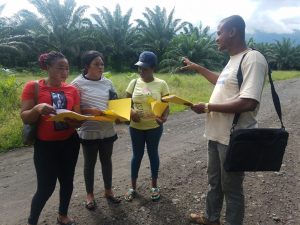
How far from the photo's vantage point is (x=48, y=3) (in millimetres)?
32875

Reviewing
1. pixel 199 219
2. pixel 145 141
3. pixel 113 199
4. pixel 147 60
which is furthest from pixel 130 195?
pixel 147 60

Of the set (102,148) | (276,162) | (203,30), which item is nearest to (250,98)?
(276,162)

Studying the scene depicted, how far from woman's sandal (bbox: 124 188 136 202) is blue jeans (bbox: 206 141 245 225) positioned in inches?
41.5

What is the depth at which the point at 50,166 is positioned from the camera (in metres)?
3.14

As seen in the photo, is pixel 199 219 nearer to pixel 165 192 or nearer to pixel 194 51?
pixel 165 192

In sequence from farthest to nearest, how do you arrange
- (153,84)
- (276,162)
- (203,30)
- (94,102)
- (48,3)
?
(203,30), (48,3), (153,84), (94,102), (276,162)

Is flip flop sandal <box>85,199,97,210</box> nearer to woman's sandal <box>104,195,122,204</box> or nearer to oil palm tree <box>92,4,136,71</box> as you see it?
woman's sandal <box>104,195,122,204</box>

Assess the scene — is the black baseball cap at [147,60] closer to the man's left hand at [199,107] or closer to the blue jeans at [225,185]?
the man's left hand at [199,107]

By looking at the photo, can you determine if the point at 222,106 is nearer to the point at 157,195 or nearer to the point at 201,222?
the point at 201,222

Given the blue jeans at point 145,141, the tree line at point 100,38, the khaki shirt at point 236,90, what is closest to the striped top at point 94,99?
the blue jeans at point 145,141

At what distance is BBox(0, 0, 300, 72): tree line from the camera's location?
101 feet

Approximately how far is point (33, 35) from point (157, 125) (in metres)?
29.8

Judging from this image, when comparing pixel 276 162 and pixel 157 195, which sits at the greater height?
pixel 276 162

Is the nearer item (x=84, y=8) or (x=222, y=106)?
(x=222, y=106)
